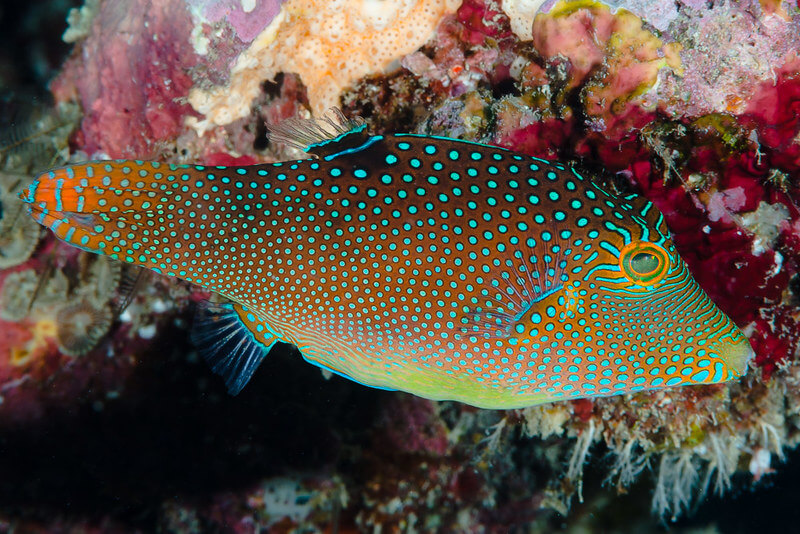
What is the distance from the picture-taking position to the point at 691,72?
7.58ft

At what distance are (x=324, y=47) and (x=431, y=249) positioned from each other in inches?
74.6

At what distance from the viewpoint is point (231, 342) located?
2.90 metres

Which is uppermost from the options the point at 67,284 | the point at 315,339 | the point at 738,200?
the point at 738,200

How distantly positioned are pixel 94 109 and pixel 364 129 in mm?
2833

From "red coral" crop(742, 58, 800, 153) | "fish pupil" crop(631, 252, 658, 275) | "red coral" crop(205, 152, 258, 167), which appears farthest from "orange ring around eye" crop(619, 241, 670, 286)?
"red coral" crop(205, 152, 258, 167)

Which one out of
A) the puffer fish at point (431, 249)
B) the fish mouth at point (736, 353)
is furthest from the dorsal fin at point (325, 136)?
the fish mouth at point (736, 353)

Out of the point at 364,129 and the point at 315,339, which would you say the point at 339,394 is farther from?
the point at 364,129

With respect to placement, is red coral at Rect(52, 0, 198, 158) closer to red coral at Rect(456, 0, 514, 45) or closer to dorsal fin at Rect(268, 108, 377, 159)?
dorsal fin at Rect(268, 108, 377, 159)

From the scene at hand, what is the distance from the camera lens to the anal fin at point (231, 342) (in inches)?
113

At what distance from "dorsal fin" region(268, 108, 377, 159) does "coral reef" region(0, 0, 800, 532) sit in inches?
29.6

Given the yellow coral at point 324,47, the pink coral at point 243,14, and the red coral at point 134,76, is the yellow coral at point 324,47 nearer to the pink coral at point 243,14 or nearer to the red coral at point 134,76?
the pink coral at point 243,14

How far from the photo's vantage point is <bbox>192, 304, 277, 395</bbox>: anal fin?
2.88m

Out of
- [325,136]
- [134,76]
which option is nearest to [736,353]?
[325,136]

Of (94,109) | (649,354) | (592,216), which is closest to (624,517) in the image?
(649,354)
